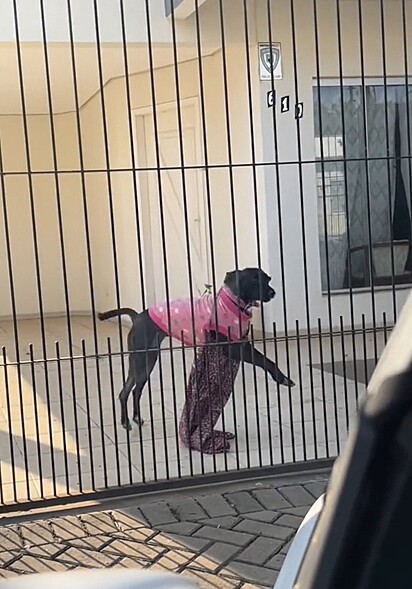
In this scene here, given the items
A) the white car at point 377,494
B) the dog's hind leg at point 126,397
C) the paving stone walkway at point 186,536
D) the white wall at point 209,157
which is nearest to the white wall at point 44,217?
the white wall at point 209,157

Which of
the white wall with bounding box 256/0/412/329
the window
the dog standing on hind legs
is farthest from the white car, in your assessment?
the window

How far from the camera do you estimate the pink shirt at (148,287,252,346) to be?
163 inches

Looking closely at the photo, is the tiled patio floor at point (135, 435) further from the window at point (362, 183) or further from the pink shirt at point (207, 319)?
the window at point (362, 183)

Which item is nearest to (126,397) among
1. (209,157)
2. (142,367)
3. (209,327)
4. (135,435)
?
(135,435)

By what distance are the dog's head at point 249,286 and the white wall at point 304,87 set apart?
323cm

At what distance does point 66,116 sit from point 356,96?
511 cm

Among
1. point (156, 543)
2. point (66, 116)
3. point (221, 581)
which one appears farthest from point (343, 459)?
point (66, 116)

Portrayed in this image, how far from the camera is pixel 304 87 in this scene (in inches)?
305

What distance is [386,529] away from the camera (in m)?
0.54

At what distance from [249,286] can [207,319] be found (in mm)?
343

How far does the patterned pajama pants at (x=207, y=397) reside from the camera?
164 inches

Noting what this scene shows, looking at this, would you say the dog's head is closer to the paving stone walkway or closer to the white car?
the paving stone walkway

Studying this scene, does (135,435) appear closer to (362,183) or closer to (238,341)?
(238,341)

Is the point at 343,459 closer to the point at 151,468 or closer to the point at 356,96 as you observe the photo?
the point at 151,468
